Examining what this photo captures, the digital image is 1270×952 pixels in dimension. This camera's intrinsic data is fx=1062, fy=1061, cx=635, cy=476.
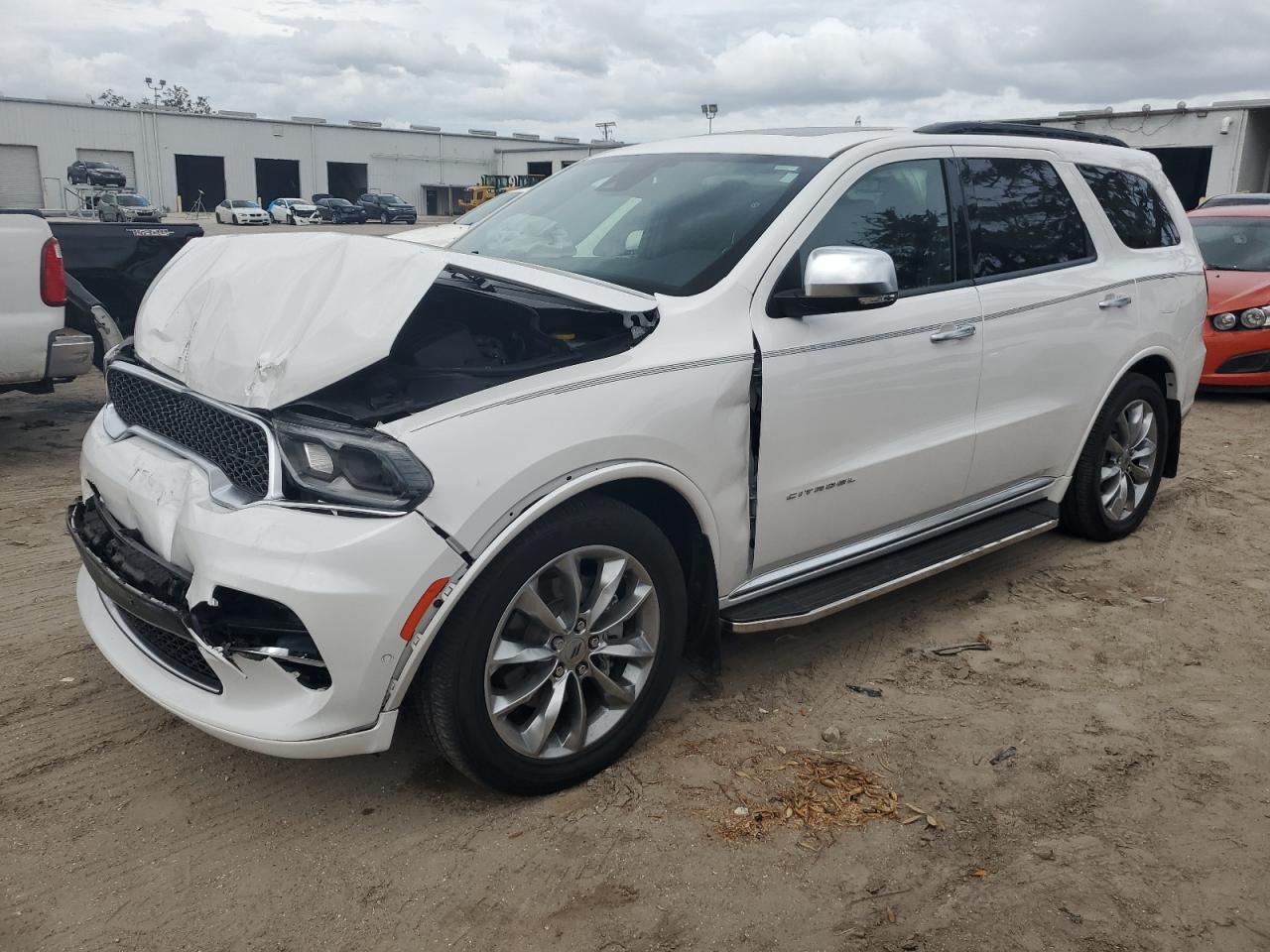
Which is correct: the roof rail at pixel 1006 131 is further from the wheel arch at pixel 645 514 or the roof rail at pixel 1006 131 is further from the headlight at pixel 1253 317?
the headlight at pixel 1253 317

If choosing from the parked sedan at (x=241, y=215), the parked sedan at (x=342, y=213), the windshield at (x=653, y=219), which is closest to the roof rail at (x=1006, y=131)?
the windshield at (x=653, y=219)

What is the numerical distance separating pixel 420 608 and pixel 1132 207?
13.6ft

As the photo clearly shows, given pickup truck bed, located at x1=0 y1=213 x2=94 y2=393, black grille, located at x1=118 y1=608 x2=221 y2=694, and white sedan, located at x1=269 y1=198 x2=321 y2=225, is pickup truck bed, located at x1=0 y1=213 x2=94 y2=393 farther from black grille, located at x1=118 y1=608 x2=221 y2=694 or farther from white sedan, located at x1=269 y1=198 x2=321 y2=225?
white sedan, located at x1=269 y1=198 x2=321 y2=225

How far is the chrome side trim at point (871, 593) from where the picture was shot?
3.32 meters

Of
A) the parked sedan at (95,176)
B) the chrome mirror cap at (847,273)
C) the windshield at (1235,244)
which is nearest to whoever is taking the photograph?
the chrome mirror cap at (847,273)

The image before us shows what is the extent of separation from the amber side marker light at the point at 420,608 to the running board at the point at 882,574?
110 centimetres

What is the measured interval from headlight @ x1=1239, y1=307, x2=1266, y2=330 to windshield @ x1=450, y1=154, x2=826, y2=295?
23.0 feet

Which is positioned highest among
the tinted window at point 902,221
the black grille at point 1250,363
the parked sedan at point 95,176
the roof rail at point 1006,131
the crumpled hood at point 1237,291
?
the parked sedan at point 95,176

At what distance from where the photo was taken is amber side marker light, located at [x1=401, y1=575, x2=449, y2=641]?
2553 mm

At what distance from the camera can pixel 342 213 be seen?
5119 cm

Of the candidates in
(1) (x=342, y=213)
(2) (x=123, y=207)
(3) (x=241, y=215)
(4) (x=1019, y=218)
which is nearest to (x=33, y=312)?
(4) (x=1019, y=218)

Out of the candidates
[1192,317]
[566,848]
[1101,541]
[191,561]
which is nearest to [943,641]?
[1101,541]

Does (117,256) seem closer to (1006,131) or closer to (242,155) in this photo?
(1006,131)

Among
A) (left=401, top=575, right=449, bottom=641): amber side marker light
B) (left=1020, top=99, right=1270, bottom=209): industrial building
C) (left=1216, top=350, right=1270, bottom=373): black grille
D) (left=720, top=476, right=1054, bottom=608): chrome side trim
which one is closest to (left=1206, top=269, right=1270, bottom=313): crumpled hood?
(left=1216, top=350, right=1270, bottom=373): black grille
